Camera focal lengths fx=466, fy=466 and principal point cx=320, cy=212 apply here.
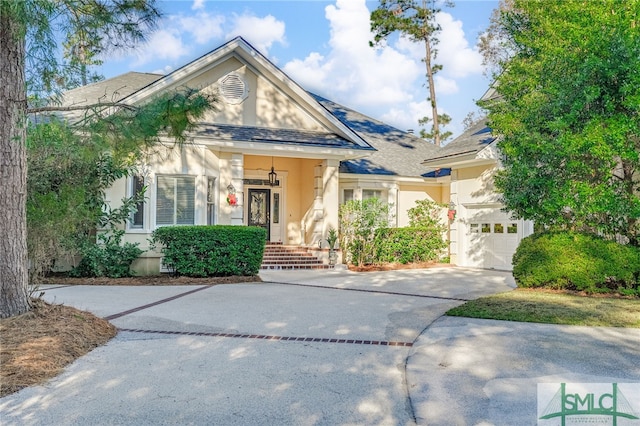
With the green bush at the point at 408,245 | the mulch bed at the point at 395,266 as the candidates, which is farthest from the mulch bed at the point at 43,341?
the green bush at the point at 408,245

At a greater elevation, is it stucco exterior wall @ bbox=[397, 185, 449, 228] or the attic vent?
the attic vent

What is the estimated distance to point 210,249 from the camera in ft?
41.1

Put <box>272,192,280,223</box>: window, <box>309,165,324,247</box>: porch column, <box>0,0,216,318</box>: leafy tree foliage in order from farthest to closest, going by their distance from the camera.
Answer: <box>272,192,280,223</box>: window
<box>309,165,324,247</box>: porch column
<box>0,0,216,318</box>: leafy tree foliage

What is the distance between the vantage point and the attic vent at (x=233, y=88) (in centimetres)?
1487

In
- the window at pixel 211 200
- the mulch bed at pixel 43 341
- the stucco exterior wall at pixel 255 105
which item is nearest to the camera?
the mulch bed at pixel 43 341

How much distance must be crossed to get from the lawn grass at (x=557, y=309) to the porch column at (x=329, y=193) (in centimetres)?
730

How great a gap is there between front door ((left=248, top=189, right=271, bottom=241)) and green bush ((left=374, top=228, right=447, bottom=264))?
4092 millimetres

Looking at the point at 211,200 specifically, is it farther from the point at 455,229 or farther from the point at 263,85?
the point at 455,229

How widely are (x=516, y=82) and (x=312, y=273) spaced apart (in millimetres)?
7607

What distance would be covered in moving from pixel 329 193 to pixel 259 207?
9.61ft

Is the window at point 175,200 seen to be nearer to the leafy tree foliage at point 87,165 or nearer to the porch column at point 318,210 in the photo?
the leafy tree foliage at point 87,165

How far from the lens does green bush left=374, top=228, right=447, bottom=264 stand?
54.0 feet

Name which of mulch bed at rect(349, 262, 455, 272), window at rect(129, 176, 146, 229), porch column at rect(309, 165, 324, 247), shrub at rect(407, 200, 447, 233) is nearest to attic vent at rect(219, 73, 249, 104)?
porch column at rect(309, 165, 324, 247)

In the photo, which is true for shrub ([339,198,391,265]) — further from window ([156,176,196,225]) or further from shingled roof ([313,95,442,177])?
window ([156,176,196,225])
